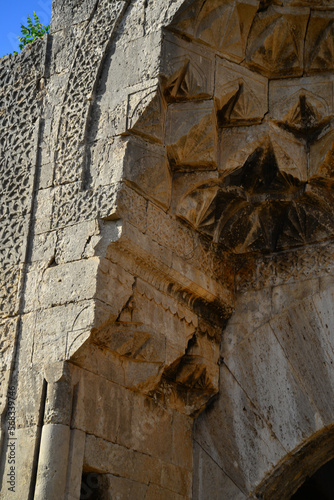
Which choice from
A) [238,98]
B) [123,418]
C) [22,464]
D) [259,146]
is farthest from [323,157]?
[22,464]

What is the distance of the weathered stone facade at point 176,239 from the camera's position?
14.0ft

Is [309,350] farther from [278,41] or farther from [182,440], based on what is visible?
[278,41]

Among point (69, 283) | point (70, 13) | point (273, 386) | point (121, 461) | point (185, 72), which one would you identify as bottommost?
point (121, 461)

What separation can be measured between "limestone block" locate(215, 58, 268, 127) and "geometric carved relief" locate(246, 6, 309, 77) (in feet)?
→ 0.44

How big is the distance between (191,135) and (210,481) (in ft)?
7.25

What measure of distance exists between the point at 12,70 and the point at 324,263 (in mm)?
2539

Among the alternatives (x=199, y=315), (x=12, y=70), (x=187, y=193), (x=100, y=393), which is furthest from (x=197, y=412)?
(x=12, y=70)

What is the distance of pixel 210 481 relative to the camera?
4.76 metres

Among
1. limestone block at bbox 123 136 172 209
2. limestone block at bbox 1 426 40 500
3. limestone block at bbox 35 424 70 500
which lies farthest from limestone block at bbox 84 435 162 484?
limestone block at bbox 123 136 172 209

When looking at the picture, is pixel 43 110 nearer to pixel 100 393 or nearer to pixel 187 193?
pixel 187 193

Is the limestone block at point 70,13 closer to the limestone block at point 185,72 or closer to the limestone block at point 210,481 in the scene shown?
the limestone block at point 185,72

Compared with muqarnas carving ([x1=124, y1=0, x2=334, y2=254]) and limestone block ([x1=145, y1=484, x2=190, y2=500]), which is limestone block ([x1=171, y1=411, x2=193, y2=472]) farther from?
muqarnas carving ([x1=124, y1=0, x2=334, y2=254])

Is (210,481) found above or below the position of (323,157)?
below

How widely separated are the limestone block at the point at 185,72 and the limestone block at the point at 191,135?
0.07 m
